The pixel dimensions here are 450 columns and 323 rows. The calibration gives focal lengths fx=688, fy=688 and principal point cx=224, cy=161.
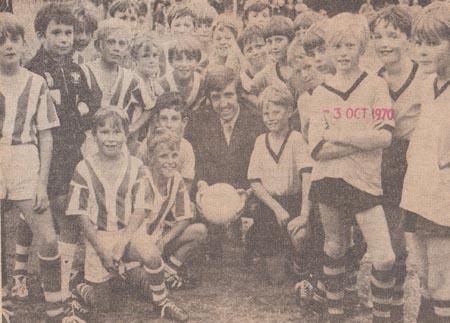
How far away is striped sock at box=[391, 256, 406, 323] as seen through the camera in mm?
2381

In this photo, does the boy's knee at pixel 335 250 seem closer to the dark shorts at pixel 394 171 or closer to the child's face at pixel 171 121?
the dark shorts at pixel 394 171

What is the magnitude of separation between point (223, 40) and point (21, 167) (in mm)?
845

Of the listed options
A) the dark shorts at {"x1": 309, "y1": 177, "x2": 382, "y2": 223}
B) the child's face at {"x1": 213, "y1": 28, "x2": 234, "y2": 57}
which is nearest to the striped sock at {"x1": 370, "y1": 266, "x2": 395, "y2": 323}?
the dark shorts at {"x1": 309, "y1": 177, "x2": 382, "y2": 223}

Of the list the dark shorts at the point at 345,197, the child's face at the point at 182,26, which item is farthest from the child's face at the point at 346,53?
the child's face at the point at 182,26

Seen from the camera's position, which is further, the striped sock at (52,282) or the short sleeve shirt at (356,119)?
the striped sock at (52,282)

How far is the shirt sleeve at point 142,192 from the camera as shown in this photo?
2443 millimetres

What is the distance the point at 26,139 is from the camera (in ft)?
8.00

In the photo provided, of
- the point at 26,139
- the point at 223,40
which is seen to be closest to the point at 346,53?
the point at 223,40

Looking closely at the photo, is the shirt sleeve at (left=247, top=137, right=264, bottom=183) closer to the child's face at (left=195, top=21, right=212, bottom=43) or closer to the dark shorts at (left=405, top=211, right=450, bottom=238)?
the child's face at (left=195, top=21, right=212, bottom=43)

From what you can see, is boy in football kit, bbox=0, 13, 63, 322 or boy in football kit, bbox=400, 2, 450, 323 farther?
boy in football kit, bbox=0, 13, 63, 322

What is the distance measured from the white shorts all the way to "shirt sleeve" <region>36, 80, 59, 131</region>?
0.09 meters

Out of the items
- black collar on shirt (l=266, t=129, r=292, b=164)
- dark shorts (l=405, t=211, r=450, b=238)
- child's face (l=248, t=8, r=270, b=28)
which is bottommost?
dark shorts (l=405, t=211, r=450, b=238)

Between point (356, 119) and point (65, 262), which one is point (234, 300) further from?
point (356, 119)

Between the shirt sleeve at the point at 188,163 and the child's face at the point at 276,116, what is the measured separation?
11.5 inches
